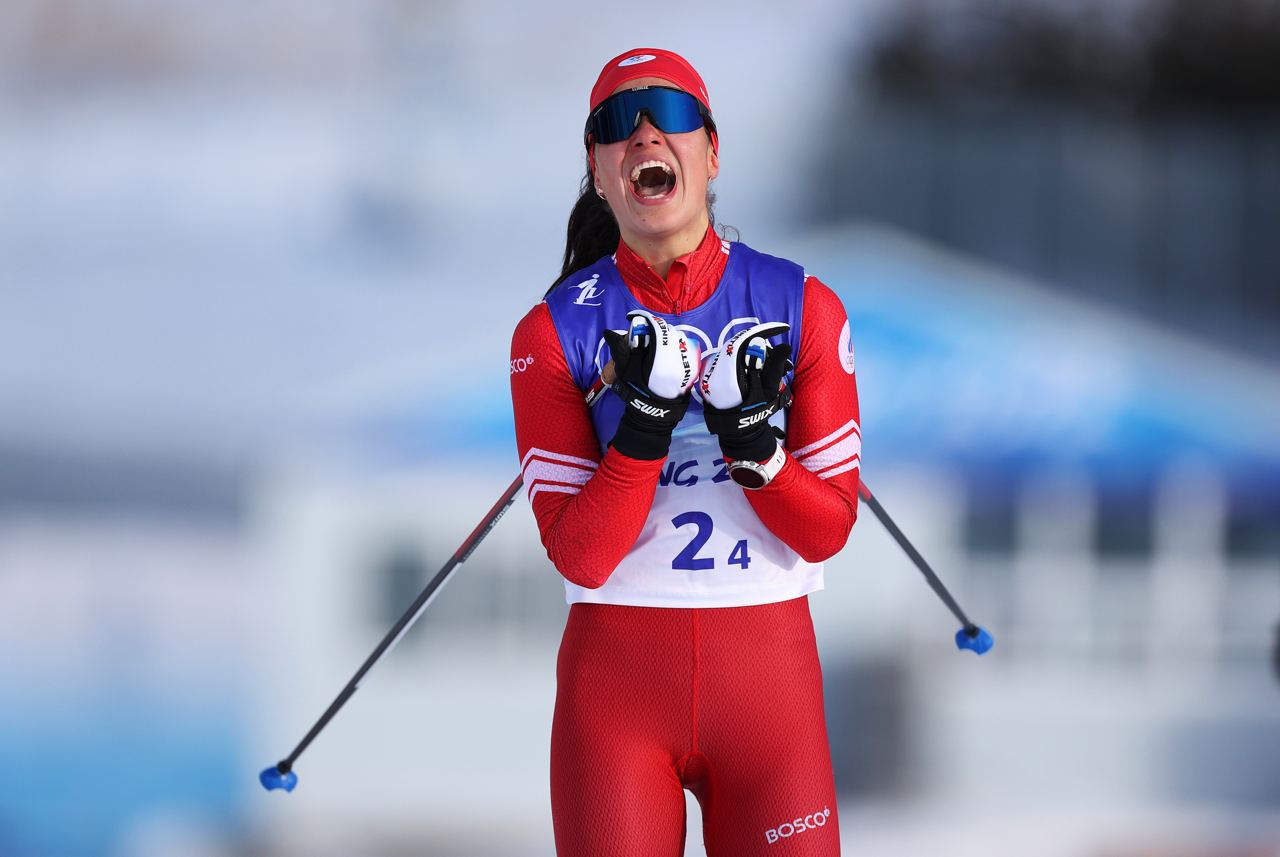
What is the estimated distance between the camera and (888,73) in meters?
6.09

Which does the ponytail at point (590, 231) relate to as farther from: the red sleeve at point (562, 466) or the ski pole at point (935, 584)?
the ski pole at point (935, 584)

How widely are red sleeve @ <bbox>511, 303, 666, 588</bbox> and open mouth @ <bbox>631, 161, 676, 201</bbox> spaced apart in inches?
7.5

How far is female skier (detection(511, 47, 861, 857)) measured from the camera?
67.2 inches

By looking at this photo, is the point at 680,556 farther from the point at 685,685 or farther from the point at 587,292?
the point at 587,292

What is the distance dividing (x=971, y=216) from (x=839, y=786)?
2675mm

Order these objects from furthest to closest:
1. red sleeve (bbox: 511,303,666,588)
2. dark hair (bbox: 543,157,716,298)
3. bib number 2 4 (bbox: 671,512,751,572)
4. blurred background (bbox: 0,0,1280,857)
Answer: blurred background (bbox: 0,0,1280,857) < dark hair (bbox: 543,157,716,298) < bib number 2 4 (bbox: 671,512,751,572) < red sleeve (bbox: 511,303,666,588)

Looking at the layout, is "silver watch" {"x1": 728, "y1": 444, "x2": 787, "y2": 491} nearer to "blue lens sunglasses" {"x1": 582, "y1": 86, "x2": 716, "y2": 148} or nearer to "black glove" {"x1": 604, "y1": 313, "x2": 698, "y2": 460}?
"black glove" {"x1": 604, "y1": 313, "x2": 698, "y2": 460}

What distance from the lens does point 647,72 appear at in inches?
70.3

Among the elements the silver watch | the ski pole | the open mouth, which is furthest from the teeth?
the ski pole

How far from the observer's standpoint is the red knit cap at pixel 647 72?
1.79m

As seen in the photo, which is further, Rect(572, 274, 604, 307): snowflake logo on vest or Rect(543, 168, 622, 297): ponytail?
Rect(543, 168, 622, 297): ponytail

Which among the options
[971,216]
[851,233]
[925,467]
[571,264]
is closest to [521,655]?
[925,467]

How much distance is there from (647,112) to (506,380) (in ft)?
13.1

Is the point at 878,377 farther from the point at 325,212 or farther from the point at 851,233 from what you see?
the point at 325,212
